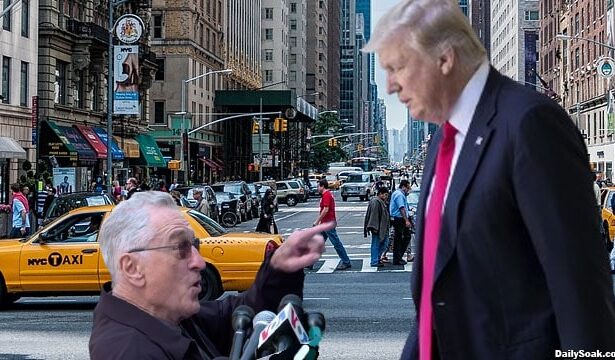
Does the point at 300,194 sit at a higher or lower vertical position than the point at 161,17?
lower

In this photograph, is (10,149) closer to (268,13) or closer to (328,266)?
(328,266)

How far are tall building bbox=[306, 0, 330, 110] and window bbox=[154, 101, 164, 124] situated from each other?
88548mm

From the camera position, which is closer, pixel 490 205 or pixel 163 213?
pixel 490 205

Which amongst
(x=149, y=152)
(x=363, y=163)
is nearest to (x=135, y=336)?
(x=149, y=152)

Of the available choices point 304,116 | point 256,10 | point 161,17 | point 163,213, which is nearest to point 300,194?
point 161,17

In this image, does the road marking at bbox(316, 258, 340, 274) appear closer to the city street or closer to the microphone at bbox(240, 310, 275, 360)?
the city street

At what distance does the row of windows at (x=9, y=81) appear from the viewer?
37.6m

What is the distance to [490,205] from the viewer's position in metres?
2.60

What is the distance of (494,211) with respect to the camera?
2600mm

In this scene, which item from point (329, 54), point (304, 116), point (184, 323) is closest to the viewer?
point (184, 323)

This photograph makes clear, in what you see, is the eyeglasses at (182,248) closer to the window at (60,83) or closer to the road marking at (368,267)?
the road marking at (368,267)

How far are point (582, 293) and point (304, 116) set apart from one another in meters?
103

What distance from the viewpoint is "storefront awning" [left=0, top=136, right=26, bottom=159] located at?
116 ft

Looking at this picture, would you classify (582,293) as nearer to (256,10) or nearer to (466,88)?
(466,88)
